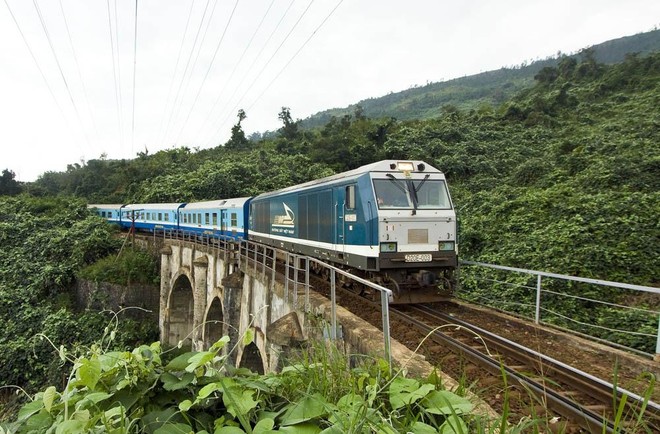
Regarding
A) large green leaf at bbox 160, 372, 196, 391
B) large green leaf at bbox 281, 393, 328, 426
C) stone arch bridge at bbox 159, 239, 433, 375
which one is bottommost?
stone arch bridge at bbox 159, 239, 433, 375

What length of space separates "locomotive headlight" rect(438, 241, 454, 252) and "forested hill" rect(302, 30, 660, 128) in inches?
2826

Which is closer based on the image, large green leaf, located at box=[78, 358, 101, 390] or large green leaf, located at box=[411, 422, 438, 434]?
large green leaf, located at box=[411, 422, 438, 434]

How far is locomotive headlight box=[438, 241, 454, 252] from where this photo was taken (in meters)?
8.09

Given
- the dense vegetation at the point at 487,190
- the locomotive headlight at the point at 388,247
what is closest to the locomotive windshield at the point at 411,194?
the locomotive headlight at the point at 388,247

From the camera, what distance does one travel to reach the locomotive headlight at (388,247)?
7.65m

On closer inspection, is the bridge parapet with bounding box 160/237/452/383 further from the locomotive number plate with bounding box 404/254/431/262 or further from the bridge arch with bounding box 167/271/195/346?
the locomotive number plate with bounding box 404/254/431/262

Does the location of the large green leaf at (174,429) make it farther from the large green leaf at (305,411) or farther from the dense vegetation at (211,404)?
the large green leaf at (305,411)

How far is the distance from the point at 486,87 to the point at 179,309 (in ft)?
357

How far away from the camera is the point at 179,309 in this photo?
22.7 metres

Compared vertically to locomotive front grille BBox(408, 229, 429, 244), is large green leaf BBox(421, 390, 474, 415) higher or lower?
lower

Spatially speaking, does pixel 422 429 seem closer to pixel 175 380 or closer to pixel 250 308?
pixel 175 380

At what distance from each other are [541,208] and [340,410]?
1559 cm

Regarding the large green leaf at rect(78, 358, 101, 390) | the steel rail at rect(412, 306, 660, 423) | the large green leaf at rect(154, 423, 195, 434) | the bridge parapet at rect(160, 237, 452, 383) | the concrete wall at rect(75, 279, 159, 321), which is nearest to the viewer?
the large green leaf at rect(154, 423, 195, 434)

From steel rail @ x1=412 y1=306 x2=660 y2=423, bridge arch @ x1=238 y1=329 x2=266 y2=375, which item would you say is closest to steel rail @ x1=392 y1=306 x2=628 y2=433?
steel rail @ x1=412 y1=306 x2=660 y2=423
